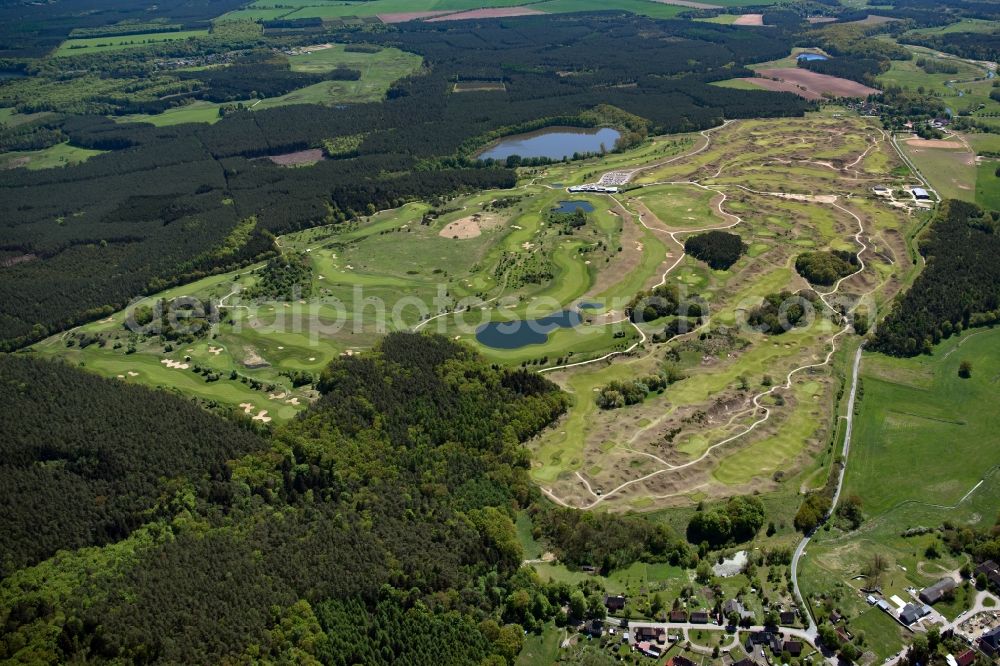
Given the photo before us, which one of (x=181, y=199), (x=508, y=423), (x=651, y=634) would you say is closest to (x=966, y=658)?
(x=651, y=634)

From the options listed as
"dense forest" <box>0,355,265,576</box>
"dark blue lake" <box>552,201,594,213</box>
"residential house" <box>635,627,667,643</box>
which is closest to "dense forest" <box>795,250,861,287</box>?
"dark blue lake" <box>552,201,594,213</box>

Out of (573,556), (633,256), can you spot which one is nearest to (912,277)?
(633,256)

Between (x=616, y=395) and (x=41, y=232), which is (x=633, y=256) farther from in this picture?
(x=41, y=232)

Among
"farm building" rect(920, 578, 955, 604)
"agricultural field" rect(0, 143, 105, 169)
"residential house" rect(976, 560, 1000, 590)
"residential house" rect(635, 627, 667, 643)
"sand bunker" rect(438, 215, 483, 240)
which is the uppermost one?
"agricultural field" rect(0, 143, 105, 169)

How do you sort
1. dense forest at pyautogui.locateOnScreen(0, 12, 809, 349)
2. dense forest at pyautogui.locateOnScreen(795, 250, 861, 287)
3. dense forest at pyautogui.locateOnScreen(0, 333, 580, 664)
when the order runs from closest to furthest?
dense forest at pyautogui.locateOnScreen(0, 333, 580, 664), dense forest at pyautogui.locateOnScreen(795, 250, 861, 287), dense forest at pyautogui.locateOnScreen(0, 12, 809, 349)

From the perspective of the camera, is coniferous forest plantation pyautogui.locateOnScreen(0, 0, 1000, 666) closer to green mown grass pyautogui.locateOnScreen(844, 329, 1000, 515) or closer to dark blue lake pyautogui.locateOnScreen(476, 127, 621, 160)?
green mown grass pyautogui.locateOnScreen(844, 329, 1000, 515)

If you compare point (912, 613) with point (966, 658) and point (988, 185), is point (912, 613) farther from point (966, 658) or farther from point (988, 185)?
point (988, 185)
